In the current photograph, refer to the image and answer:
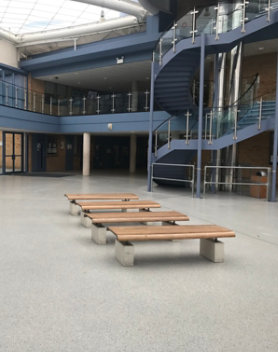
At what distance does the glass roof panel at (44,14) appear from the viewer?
18.8 m

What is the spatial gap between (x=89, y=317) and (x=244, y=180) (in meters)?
13.4

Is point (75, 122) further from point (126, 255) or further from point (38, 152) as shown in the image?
point (126, 255)

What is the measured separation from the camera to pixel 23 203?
9.34m

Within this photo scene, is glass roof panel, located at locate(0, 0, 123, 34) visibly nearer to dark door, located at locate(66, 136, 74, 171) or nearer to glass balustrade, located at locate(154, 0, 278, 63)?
dark door, located at locate(66, 136, 74, 171)

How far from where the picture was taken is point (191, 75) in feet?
42.5

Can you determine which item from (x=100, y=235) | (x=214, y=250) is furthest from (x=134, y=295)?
(x=100, y=235)

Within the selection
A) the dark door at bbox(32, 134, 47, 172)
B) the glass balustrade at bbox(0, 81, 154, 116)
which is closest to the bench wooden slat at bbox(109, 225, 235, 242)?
the glass balustrade at bbox(0, 81, 154, 116)

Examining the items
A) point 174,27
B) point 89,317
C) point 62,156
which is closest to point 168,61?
point 174,27

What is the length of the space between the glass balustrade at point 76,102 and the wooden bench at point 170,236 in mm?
13043

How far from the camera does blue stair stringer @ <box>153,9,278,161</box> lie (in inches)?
423

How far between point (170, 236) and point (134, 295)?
1171mm

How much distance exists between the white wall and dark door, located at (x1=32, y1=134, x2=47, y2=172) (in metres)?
4.66

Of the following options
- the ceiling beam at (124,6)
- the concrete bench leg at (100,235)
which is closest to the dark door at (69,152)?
the ceiling beam at (124,6)

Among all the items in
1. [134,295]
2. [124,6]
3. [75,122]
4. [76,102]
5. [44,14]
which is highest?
[44,14]
